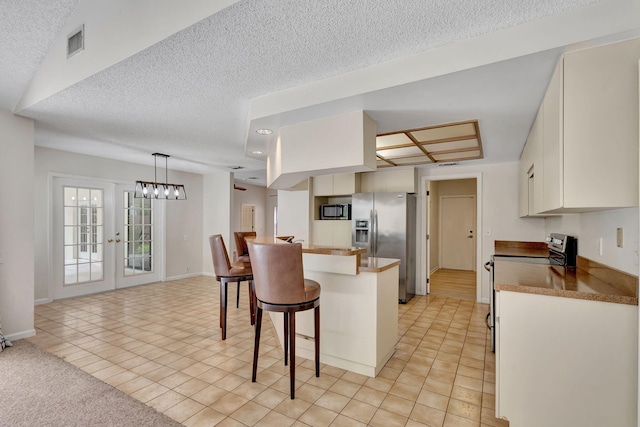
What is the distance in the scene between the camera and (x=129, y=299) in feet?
16.2

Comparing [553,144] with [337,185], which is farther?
[337,185]

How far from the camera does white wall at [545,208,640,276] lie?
1.67m

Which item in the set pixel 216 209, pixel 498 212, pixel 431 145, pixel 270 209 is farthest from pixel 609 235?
pixel 270 209

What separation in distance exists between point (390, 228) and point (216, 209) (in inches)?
162

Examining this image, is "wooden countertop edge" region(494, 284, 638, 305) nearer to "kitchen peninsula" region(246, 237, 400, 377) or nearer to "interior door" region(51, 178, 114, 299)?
"kitchen peninsula" region(246, 237, 400, 377)

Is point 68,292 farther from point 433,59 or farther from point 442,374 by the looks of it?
point 433,59

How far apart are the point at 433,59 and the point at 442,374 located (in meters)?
2.43

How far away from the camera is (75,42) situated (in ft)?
7.79

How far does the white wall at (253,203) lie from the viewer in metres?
8.94

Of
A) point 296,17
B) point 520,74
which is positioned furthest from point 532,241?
point 296,17

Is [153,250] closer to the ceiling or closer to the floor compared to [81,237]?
closer to the floor

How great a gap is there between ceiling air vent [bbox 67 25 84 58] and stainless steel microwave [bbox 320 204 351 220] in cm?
390

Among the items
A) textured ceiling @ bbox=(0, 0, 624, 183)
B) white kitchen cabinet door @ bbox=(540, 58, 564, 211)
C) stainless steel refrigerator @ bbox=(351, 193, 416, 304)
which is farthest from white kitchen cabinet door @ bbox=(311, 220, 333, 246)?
white kitchen cabinet door @ bbox=(540, 58, 564, 211)

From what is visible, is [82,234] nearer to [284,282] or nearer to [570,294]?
[284,282]
